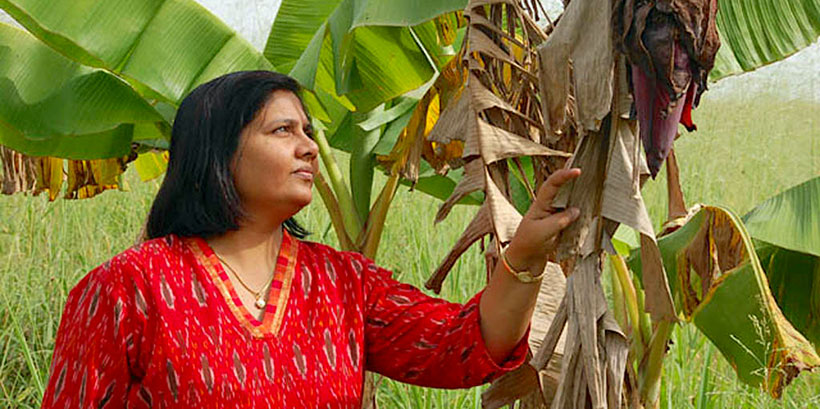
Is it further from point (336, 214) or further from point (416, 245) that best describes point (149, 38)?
point (416, 245)

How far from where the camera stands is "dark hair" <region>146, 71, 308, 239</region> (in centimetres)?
125

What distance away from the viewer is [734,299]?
5.74 ft

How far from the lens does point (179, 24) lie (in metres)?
2.10

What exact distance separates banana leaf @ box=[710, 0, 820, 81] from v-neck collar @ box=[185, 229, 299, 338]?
925mm

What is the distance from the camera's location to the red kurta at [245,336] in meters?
1.16

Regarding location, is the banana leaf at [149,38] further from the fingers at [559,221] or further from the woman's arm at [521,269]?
the fingers at [559,221]

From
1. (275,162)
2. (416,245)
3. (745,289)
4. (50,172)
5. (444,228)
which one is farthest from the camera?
(444,228)

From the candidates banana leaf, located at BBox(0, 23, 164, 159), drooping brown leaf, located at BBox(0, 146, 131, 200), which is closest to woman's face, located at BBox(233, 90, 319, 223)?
banana leaf, located at BBox(0, 23, 164, 159)

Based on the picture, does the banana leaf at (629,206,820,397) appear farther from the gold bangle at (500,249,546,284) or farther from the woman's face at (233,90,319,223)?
the woman's face at (233,90,319,223)

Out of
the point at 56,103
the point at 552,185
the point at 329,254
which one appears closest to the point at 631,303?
the point at 329,254

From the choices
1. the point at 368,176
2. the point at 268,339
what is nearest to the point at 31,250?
the point at 368,176

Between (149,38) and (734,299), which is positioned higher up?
(149,38)

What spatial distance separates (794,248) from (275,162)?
106cm

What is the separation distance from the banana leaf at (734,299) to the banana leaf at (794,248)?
95 millimetres
